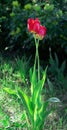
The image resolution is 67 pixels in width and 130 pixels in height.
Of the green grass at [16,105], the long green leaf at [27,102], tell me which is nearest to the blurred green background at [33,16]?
the green grass at [16,105]

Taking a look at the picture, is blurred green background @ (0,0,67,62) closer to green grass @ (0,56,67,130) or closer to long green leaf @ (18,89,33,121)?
green grass @ (0,56,67,130)

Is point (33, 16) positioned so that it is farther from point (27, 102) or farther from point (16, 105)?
point (27, 102)

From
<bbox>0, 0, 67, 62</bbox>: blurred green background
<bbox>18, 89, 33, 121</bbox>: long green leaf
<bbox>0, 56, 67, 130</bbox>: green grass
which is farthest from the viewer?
<bbox>0, 0, 67, 62</bbox>: blurred green background

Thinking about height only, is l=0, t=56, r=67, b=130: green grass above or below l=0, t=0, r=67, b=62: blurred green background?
below

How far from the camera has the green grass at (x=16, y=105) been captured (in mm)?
3191

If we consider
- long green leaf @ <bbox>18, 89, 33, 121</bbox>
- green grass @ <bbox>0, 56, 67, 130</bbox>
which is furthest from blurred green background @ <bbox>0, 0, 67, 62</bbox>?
long green leaf @ <bbox>18, 89, 33, 121</bbox>

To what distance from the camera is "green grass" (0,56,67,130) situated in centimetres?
319

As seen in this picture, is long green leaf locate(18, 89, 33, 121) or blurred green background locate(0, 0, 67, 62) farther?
blurred green background locate(0, 0, 67, 62)

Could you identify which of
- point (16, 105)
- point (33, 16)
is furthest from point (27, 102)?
point (33, 16)

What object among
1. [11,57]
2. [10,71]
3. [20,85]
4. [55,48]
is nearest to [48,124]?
[20,85]

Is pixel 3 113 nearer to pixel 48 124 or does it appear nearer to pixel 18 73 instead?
pixel 48 124

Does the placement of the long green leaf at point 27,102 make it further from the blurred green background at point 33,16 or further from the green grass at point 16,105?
the blurred green background at point 33,16

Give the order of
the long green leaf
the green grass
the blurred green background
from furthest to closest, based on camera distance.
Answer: the blurred green background < the green grass < the long green leaf

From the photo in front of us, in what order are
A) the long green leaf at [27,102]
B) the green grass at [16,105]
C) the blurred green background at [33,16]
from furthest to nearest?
the blurred green background at [33,16] → the green grass at [16,105] → the long green leaf at [27,102]
